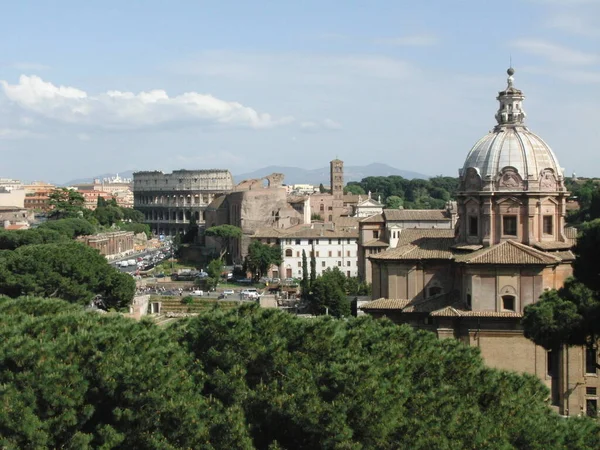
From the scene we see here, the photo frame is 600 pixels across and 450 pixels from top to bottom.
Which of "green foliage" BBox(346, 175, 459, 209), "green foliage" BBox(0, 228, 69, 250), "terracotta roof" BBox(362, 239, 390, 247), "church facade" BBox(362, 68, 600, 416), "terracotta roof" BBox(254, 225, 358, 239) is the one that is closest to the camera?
"church facade" BBox(362, 68, 600, 416)

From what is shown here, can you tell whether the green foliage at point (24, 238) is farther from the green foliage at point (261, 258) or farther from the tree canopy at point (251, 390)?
the tree canopy at point (251, 390)

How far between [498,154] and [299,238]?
122ft

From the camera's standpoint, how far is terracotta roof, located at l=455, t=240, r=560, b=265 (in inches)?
1118

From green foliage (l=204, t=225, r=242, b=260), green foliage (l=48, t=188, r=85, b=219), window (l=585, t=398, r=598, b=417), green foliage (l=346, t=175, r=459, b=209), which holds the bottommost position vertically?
window (l=585, t=398, r=598, b=417)

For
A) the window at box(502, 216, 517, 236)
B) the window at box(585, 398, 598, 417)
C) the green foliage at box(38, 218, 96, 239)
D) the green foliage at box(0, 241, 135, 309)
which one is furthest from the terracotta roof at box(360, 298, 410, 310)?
the green foliage at box(38, 218, 96, 239)

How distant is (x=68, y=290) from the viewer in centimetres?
4231

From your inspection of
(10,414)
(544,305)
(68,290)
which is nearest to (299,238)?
(68,290)

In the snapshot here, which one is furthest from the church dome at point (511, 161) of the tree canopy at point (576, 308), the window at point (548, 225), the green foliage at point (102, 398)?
the green foliage at point (102, 398)

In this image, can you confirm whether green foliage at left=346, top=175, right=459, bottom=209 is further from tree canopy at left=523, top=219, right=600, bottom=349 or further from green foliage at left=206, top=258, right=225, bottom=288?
tree canopy at left=523, top=219, right=600, bottom=349

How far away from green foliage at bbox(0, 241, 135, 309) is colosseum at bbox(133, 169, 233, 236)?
7206 centimetres

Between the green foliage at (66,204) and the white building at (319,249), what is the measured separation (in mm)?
29686

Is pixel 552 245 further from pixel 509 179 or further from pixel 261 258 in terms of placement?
pixel 261 258

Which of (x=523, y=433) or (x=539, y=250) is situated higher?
(x=539, y=250)

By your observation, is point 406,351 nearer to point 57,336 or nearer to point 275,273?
point 57,336
